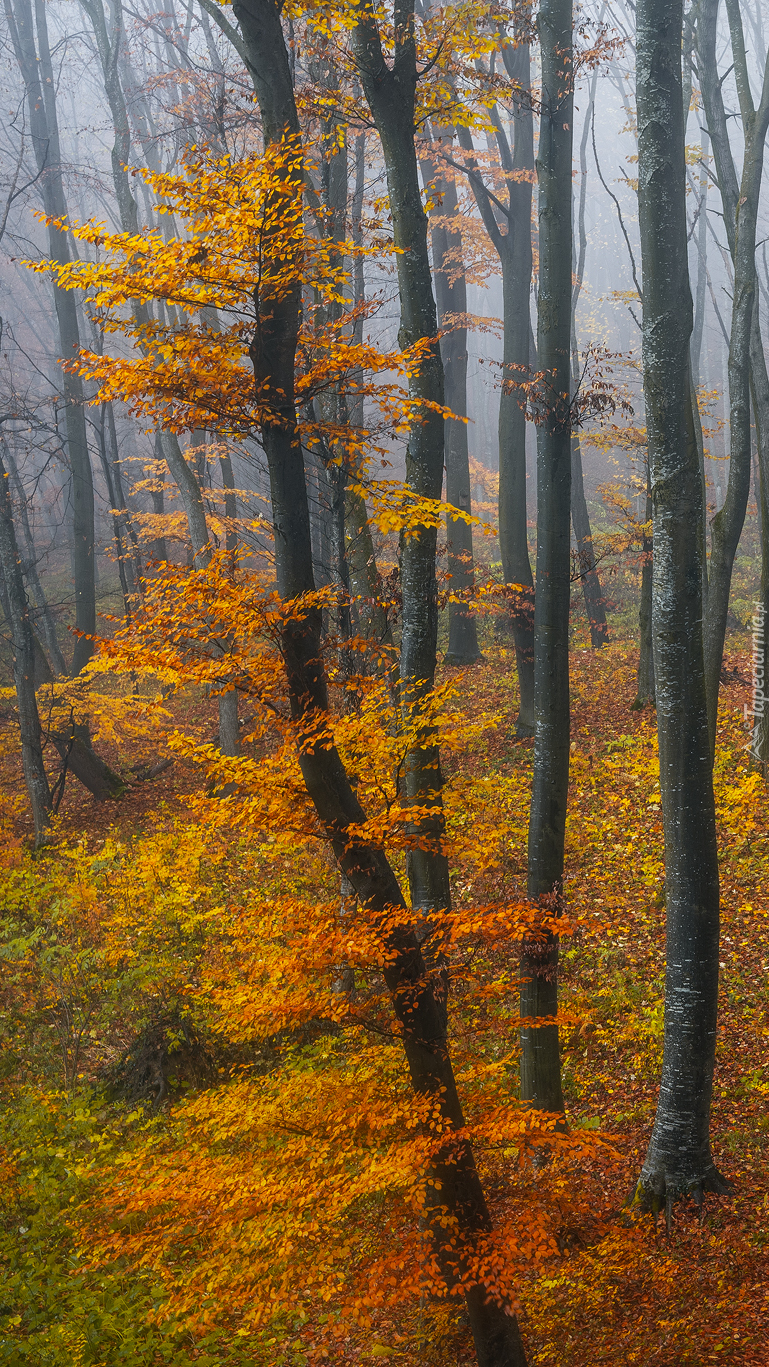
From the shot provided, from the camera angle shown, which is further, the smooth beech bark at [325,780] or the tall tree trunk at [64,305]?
the tall tree trunk at [64,305]

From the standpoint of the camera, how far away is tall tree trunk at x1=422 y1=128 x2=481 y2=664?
13.7 meters

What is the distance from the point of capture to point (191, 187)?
3738mm

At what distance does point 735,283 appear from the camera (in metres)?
7.64

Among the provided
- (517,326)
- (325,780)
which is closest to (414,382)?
(325,780)

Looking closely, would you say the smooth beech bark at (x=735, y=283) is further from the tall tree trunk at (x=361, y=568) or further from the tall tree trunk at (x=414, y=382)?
the tall tree trunk at (x=414, y=382)

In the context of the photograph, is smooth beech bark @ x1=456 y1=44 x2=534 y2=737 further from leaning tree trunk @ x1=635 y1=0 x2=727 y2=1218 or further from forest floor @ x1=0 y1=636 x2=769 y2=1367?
leaning tree trunk @ x1=635 y1=0 x2=727 y2=1218

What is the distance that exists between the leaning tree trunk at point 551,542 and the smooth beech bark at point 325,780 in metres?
1.03

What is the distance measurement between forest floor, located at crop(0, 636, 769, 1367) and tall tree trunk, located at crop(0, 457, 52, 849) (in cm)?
60

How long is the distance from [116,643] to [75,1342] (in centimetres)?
389

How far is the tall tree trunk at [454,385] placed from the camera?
1370 centimetres

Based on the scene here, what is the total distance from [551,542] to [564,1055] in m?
4.19

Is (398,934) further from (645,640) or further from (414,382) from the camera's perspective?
(645,640)

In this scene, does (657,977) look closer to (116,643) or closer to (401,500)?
(401,500)

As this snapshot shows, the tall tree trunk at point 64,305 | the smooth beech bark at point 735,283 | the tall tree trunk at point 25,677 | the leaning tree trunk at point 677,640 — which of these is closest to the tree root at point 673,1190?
the leaning tree trunk at point 677,640
